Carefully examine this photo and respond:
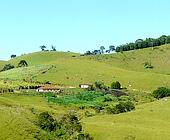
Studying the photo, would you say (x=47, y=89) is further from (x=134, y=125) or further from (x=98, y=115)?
(x=134, y=125)

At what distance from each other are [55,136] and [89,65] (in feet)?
389

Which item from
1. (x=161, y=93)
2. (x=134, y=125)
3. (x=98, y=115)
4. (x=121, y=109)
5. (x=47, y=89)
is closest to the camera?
→ (x=134, y=125)

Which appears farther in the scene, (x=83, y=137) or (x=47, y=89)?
(x=47, y=89)

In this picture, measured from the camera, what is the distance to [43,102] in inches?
4183

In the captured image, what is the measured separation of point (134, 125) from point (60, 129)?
1288 cm

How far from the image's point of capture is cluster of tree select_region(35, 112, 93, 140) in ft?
209

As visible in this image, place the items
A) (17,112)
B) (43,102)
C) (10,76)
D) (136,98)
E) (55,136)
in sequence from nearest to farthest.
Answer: (55,136) < (17,112) < (43,102) < (136,98) < (10,76)

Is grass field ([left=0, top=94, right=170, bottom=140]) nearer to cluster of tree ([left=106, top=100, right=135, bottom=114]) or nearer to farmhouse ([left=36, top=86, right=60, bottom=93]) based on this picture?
cluster of tree ([left=106, top=100, right=135, bottom=114])

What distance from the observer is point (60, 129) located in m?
67.9

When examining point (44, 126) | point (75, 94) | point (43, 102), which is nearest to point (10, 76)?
point (75, 94)

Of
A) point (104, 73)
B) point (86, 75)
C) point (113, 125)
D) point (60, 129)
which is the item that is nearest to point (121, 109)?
point (113, 125)

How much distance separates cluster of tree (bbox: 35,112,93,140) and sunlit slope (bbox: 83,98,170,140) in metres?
2.22

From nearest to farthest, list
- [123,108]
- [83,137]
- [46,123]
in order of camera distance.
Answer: [83,137]
[46,123]
[123,108]

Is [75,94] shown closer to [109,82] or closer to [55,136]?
[109,82]
